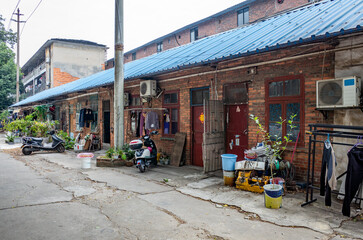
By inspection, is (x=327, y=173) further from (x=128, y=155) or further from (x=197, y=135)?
(x=128, y=155)

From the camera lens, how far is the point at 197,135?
9.55m

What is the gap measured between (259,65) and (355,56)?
2334 millimetres

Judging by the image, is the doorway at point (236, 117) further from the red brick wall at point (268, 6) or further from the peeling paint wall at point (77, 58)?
the peeling paint wall at point (77, 58)

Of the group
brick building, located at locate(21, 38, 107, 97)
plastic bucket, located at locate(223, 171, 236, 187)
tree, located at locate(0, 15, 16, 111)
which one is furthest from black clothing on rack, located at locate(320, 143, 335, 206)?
tree, located at locate(0, 15, 16, 111)

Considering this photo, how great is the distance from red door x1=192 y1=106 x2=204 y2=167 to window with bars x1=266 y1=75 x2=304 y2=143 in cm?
277

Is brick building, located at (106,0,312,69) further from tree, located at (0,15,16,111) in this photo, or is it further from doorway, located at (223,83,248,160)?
tree, located at (0,15,16,111)

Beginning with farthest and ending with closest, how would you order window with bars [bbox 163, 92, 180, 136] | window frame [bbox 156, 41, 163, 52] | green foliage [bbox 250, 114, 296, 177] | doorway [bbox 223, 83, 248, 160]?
window frame [bbox 156, 41, 163, 52]
window with bars [bbox 163, 92, 180, 136]
doorway [bbox 223, 83, 248, 160]
green foliage [bbox 250, 114, 296, 177]

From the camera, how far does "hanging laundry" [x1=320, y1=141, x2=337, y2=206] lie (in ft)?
15.2

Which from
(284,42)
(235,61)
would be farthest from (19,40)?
(284,42)

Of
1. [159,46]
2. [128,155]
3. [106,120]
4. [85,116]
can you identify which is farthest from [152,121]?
[159,46]

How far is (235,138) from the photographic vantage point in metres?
8.26

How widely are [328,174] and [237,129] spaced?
3.66 meters

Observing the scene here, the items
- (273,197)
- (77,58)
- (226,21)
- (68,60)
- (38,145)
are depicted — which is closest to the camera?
(273,197)

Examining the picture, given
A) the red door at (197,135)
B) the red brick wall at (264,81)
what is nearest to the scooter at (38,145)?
the red brick wall at (264,81)
